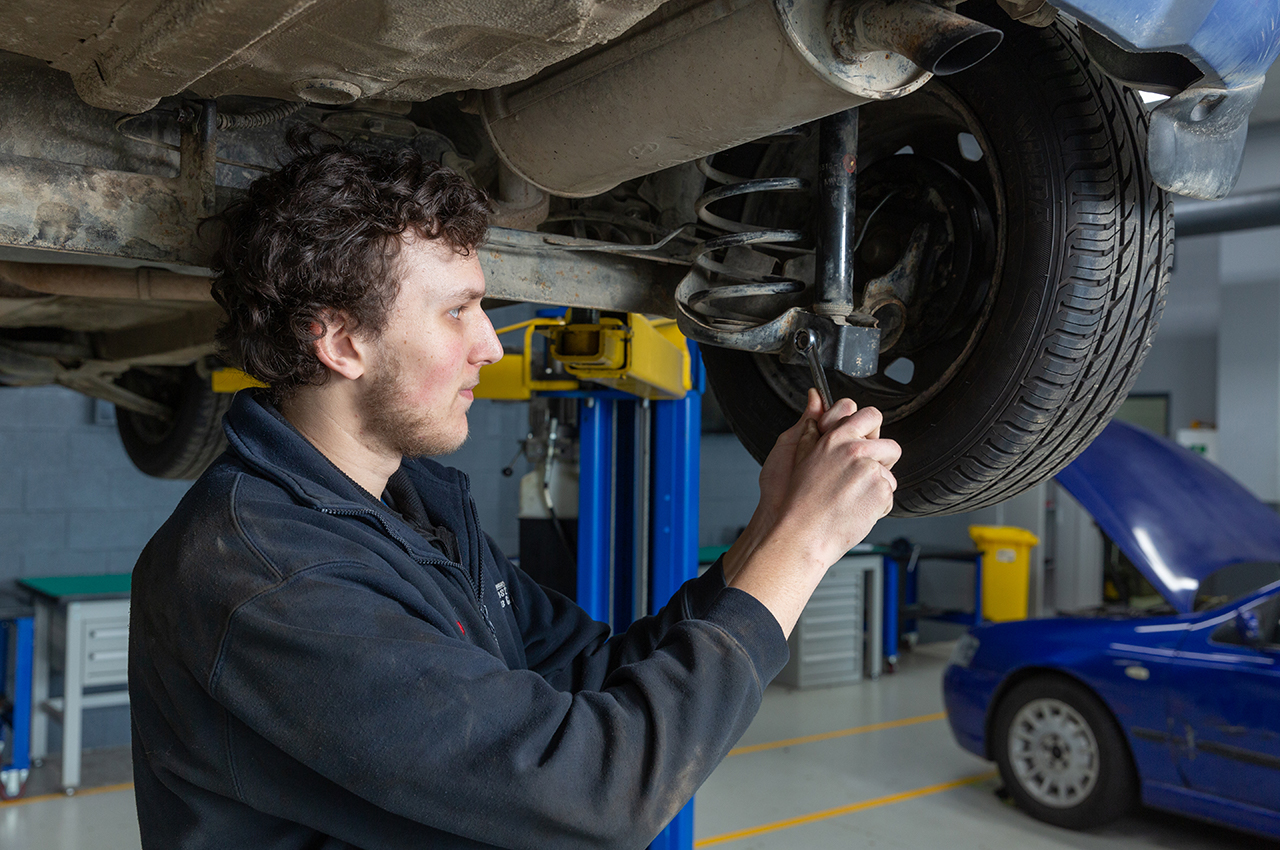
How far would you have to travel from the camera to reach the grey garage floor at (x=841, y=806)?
3949 mm

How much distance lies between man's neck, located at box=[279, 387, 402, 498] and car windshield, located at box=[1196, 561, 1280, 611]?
3.58 meters

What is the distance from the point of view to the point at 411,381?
3.60 feet

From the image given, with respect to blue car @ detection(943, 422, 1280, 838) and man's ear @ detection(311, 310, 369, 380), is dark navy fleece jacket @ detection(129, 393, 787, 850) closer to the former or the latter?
man's ear @ detection(311, 310, 369, 380)

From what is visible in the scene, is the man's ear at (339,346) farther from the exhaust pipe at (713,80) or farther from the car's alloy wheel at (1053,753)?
the car's alloy wheel at (1053,753)

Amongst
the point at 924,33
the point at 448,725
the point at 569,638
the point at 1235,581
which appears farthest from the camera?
the point at 1235,581

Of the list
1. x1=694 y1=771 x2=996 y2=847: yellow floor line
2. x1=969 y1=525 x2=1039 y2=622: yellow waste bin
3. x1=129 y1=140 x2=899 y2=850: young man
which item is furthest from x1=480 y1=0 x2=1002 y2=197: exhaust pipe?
x1=969 y1=525 x2=1039 y2=622: yellow waste bin

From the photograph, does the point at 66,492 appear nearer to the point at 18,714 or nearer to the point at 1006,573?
the point at 18,714

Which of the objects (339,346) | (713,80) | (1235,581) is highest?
(713,80)

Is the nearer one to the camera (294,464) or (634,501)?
(294,464)

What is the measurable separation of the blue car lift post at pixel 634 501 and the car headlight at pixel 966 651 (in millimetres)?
1904

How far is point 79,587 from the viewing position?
15.0ft

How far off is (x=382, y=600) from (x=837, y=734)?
5035mm

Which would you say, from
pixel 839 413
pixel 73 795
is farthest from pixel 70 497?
pixel 839 413

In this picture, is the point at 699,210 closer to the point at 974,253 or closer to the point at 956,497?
the point at 974,253
